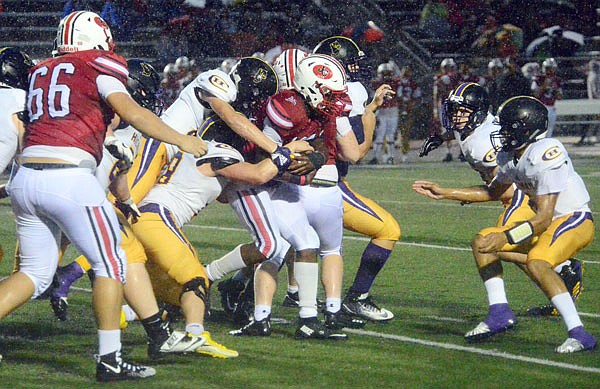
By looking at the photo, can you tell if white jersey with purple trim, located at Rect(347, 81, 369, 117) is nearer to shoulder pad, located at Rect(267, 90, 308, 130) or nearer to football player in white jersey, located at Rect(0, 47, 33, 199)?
shoulder pad, located at Rect(267, 90, 308, 130)

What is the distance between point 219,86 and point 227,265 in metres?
1.19

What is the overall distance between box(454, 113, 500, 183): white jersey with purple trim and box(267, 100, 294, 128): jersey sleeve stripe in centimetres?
169

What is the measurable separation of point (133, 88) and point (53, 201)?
1.40m

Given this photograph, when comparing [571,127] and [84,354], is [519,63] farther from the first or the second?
[84,354]

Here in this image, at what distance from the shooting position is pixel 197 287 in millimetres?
A: 6023

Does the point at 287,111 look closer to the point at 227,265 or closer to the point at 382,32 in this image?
the point at 227,265

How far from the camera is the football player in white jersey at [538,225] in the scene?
604 centimetres

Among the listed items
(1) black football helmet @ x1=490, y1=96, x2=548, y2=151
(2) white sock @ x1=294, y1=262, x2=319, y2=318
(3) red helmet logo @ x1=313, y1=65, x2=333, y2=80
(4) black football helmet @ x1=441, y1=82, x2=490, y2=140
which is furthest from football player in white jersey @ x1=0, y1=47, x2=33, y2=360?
(4) black football helmet @ x1=441, y1=82, x2=490, y2=140

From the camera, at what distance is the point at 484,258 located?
6.45m

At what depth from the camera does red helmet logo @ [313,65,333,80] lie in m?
6.29

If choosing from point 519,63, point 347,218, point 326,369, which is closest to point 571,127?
point 519,63

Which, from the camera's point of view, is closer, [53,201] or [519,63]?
[53,201]

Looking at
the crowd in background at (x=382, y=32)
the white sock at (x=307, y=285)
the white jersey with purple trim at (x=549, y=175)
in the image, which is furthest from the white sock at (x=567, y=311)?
the crowd in background at (x=382, y=32)

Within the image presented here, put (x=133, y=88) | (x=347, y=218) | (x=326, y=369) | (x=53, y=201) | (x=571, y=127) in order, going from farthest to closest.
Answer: (x=571, y=127), (x=347, y=218), (x=133, y=88), (x=326, y=369), (x=53, y=201)
